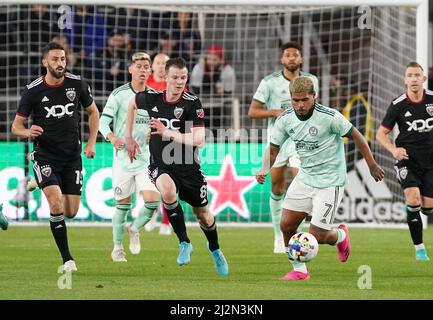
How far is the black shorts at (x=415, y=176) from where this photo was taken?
1288 cm

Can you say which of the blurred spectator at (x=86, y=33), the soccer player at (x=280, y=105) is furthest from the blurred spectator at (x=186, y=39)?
the soccer player at (x=280, y=105)

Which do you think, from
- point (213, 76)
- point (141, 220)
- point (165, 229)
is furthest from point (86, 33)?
point (141, 220)

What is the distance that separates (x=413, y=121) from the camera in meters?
13.1

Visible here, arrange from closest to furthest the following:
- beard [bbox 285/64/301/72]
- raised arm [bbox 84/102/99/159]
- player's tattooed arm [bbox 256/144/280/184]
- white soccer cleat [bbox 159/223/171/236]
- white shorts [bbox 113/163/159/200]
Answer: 1. player's tattooed arm [bbox 256/144/280/184]
2. raised arm [bbox 84/102/99/159]
3. white shorts [bbox 113/163/159/200]
4. beard [bbox 285/64/301/72]
5. white soccer cleat [bbox 159/223/171/236]

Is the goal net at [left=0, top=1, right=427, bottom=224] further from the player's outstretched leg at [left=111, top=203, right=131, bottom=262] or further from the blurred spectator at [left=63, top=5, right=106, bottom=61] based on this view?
the player's outstretched leg at [left=111, top=203, right=131, bottom=262]

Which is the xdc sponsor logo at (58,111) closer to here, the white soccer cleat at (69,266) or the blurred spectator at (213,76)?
the white soccer cleat at (69,266)

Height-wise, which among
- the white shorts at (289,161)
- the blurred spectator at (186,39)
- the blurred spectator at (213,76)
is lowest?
the white shorts at (289,161)

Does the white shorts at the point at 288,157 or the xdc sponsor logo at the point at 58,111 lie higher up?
the xdc sponsor logo at the point at 58,111

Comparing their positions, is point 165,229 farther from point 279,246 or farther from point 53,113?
point 53,113

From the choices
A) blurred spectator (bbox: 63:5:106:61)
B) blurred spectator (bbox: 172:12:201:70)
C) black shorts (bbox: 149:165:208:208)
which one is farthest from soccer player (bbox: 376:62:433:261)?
blurred spectator (bbox: 63:5:106:61)

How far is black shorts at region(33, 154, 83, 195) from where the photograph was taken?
35.9 feet

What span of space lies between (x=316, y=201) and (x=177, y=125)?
1.53 m

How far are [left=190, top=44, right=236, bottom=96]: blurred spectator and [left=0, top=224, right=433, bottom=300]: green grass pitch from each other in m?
4.03

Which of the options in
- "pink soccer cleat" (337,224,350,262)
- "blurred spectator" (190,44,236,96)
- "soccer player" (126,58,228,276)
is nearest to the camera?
"soccer player" (126,58,228,276)
